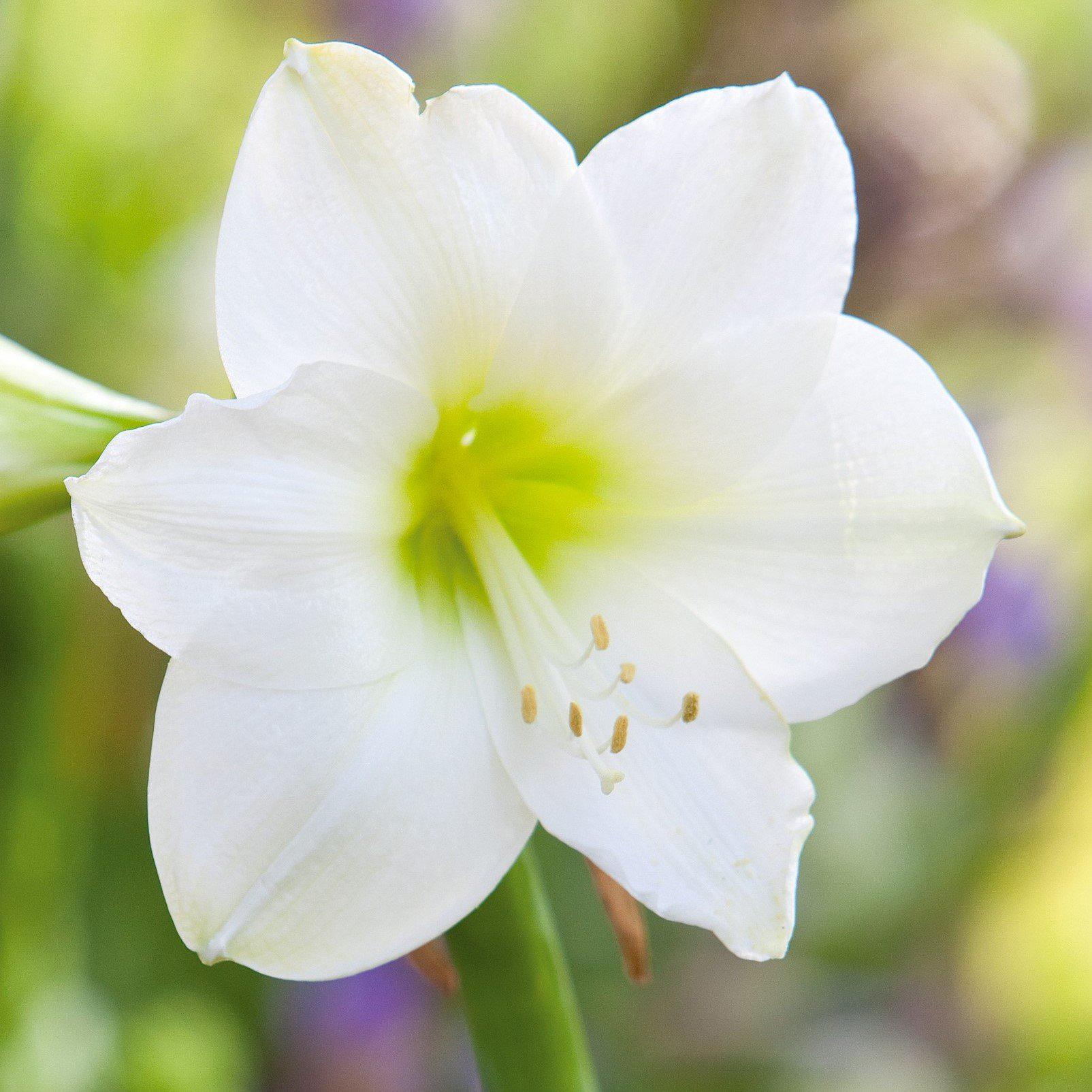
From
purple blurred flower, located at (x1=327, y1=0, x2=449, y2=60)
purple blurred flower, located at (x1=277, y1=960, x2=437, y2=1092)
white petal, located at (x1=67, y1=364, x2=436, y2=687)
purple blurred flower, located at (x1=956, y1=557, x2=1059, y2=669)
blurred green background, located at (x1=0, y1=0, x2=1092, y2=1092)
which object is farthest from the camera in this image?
purple blurred flower, located at (x1=327, y1=0, x2=449, y2=60)

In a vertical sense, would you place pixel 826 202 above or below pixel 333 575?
above

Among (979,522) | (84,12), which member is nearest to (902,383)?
(979,522)

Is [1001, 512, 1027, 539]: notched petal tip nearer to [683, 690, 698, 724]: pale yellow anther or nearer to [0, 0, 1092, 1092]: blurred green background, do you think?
[683, 690, 698, 724]: pale yellow anther

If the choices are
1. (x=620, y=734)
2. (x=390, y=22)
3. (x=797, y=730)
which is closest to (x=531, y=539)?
(x=620, y=734)

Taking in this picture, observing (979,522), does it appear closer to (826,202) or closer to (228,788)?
(826,202)

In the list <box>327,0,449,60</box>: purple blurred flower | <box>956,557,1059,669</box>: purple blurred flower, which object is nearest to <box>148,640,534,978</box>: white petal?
<box>956,557,1059,669</box>: purple blurred flower

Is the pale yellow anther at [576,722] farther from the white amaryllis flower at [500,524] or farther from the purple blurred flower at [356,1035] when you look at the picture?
the purple blurred flower at [356,1035]
